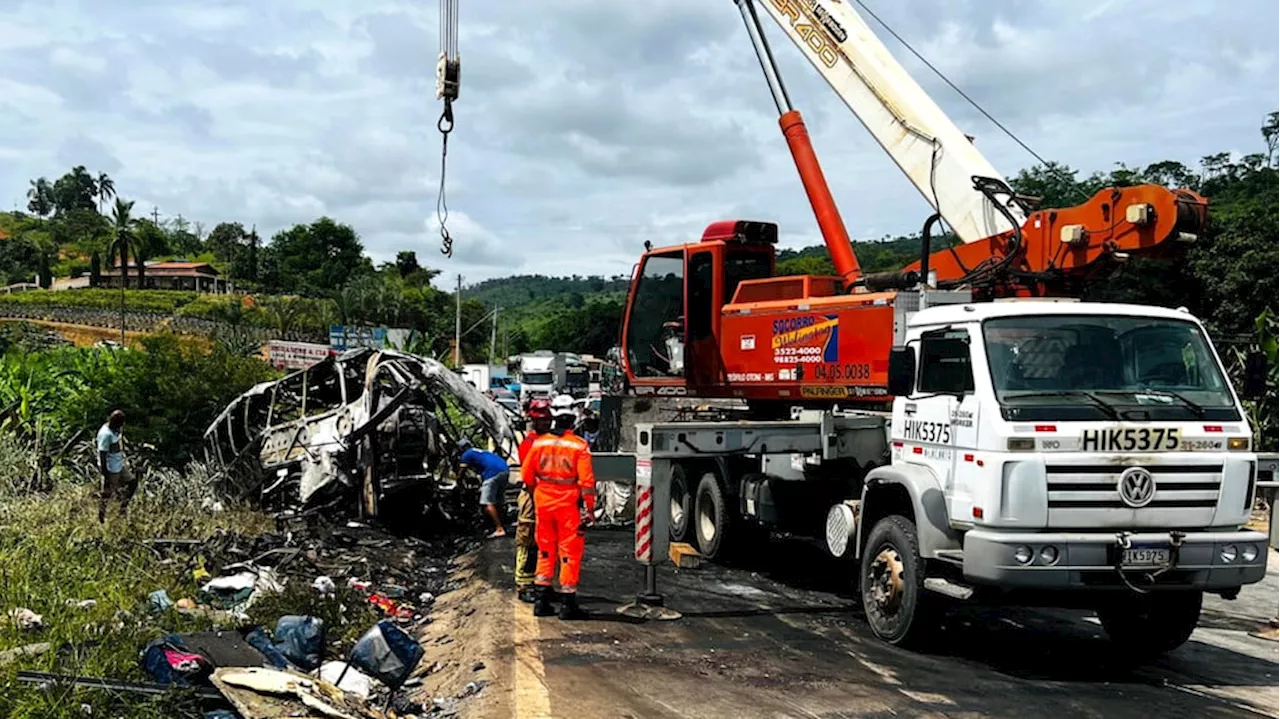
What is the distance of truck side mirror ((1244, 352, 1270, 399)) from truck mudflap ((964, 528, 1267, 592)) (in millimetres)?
1223

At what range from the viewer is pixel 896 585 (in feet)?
24.9

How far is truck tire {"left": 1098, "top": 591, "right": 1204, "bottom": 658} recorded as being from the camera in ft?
24.0

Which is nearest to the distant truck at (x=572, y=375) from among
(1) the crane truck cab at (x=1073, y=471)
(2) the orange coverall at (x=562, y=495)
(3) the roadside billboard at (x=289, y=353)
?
(3) the roadside billboard at (x=289, y=353)

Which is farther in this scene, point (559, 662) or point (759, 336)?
point (759, 336)

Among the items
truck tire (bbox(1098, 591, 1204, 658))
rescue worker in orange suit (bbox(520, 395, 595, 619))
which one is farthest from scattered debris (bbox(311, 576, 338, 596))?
truck tire (bbox(1098, 591, 1204, 658))

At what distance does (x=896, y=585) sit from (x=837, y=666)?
82 centimetres

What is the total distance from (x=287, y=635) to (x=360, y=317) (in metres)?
58.4

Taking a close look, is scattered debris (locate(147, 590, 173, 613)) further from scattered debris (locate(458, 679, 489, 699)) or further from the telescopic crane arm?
the telescopic crane arm

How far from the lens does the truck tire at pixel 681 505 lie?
493 inches

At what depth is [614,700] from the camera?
6.16 meters

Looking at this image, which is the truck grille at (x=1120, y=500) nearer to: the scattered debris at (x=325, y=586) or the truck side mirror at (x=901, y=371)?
the truck side mirror at (x=901, y=371)

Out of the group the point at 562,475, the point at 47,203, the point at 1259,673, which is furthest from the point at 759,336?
the point at 47,203

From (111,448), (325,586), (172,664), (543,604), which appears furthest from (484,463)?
(172,664)

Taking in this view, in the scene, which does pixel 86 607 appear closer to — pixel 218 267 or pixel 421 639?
pixel 421 639
